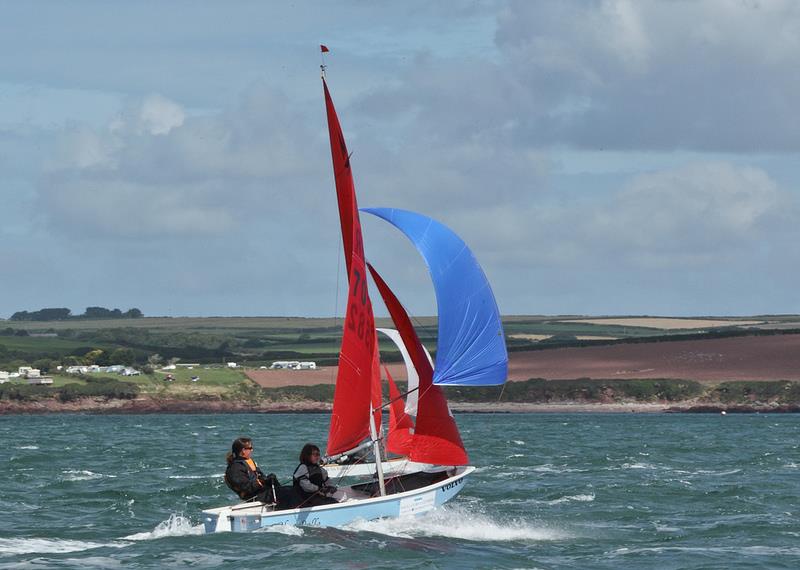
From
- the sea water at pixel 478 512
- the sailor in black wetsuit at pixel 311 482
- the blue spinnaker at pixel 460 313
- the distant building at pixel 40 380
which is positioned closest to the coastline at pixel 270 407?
the distant building at pixel 40 380

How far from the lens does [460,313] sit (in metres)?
32.6

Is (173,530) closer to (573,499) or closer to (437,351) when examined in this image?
(437,351)

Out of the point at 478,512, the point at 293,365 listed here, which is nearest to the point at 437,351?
the point at 478,512

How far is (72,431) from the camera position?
289 feet

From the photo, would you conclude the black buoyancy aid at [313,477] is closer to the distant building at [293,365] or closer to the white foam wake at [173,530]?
the white foam wake at [173,530]

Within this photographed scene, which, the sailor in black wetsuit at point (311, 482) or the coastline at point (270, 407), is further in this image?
the coastline at point (270, 407)

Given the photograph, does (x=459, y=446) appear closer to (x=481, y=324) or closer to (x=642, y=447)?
(x=481, y=324)

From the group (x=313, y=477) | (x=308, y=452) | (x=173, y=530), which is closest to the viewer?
(x=308, y=452)

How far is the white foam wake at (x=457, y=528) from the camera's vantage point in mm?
31281

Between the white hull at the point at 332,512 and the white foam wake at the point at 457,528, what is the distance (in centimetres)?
17

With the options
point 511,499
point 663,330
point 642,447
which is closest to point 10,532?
point 511,499

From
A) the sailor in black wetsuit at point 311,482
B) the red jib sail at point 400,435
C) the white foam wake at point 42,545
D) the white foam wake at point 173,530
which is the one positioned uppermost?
the red jib sail at point 400,435

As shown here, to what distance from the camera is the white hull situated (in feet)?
98.2

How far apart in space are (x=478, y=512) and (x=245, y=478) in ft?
29.8
